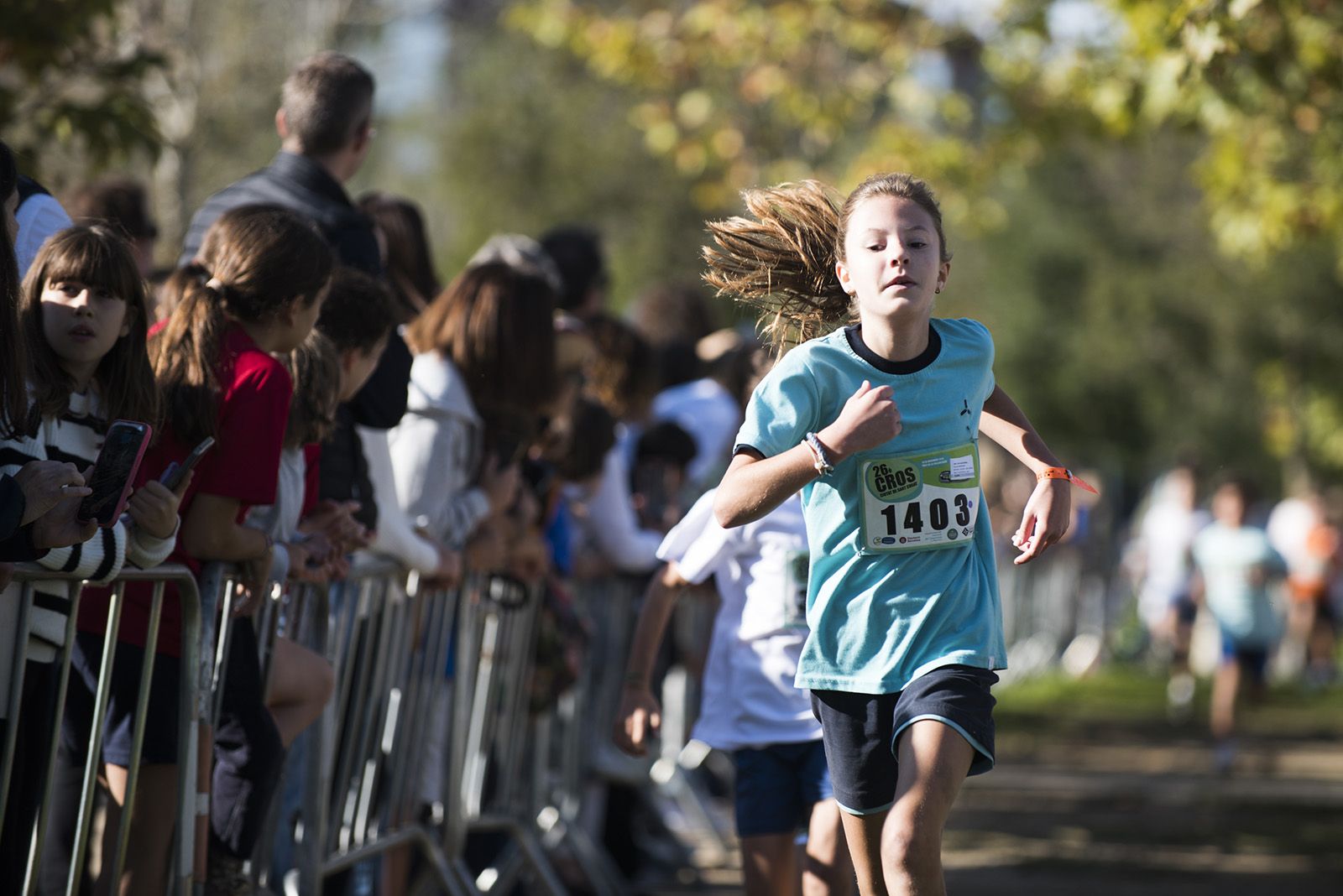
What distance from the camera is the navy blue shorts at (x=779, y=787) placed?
462 cm

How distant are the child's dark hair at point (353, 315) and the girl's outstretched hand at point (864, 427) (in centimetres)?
157

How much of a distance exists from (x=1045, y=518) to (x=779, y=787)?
116cm

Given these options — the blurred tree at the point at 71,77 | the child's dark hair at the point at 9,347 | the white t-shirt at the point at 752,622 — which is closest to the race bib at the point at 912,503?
the white t-shirt at the point at 752,622

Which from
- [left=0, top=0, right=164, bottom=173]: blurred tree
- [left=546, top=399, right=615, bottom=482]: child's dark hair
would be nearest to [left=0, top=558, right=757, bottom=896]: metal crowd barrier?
[left=546, top=399, right=615, bottom=482]: child's dark hair

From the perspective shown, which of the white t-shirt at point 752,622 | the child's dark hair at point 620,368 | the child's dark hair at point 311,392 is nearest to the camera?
the child's dark hair at point 311,392

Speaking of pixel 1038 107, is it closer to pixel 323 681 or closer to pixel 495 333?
pixel 495 333

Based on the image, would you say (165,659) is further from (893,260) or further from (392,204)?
(392,204)

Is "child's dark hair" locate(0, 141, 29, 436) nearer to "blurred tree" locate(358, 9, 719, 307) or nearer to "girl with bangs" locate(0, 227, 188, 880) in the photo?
"girl with bangs" locate(0, 227, 188, 880)

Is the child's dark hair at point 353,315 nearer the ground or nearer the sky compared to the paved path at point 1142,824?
nearer the sky

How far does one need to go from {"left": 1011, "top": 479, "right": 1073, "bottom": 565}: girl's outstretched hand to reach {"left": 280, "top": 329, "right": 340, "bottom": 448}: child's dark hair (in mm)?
1645

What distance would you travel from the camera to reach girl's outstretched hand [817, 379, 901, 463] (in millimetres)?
3533

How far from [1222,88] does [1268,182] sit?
11.5 feet

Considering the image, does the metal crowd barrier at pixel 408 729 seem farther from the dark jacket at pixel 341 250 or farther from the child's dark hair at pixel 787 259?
the child's dark hair at pixel 787 259

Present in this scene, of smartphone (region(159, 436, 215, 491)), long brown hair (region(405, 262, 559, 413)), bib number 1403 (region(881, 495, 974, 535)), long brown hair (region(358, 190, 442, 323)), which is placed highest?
long brown hair (region(358, 190, 442, 323))
